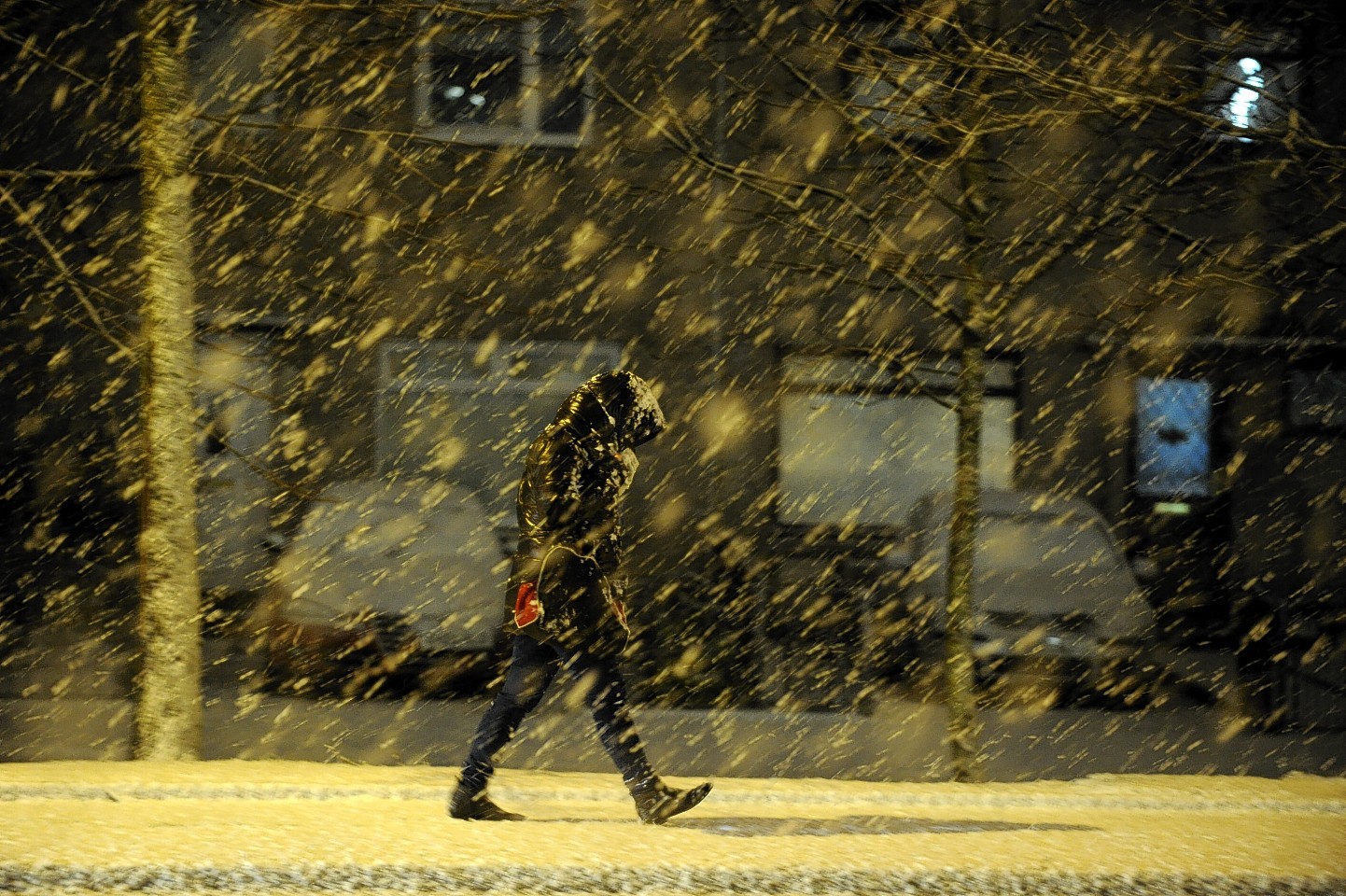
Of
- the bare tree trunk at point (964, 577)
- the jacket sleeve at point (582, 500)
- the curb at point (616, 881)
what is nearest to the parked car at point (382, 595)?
the bare tree trunk at point (964, 577)

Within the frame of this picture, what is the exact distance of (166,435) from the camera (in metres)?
7.95

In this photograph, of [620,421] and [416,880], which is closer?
[416,880]

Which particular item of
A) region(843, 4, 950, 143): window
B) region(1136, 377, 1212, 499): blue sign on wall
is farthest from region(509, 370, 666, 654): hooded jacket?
region(1136, 377, 1212, 499): blue sign on wall

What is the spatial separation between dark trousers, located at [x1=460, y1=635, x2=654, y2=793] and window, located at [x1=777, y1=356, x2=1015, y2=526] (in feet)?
33.3

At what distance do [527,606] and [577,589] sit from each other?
0.69ft

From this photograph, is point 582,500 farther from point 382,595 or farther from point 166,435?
point 382,595

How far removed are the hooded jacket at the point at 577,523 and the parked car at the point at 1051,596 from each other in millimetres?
5966

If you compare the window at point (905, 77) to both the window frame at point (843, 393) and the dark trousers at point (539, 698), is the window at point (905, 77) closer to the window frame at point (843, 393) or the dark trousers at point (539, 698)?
the dark trousers at point (539, 698)

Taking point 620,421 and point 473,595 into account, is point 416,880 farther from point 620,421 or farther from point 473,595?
point 473,595

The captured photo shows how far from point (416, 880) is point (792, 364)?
1157 cm

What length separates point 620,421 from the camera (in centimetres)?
627

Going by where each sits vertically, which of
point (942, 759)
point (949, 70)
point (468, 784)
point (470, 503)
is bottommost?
Answer: point (942, 759)

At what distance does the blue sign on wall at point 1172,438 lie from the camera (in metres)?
16.6

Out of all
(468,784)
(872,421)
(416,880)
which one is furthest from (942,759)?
(872,421)
